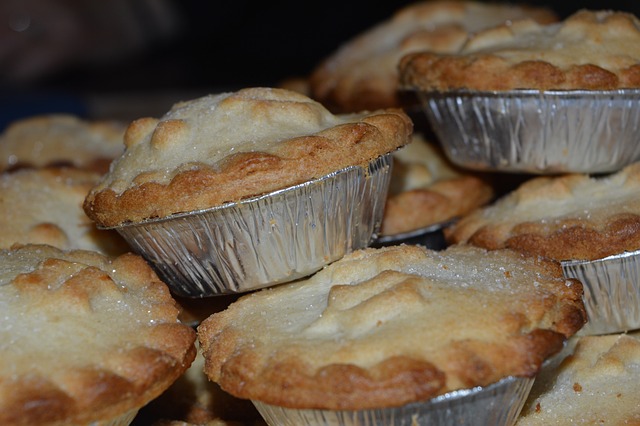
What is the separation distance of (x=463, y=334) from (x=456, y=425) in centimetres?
18

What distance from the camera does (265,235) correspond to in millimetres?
1776

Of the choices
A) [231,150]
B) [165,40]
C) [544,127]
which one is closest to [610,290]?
[544,127]

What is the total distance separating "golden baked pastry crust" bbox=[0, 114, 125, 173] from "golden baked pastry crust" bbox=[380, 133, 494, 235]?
3.48 ft

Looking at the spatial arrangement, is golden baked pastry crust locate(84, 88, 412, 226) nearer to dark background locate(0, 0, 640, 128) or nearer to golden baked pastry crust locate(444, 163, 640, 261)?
golden baked pastry crust locate(444, 163, 640, 261)

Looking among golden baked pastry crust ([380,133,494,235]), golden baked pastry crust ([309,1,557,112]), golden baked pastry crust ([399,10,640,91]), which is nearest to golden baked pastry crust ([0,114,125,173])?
golden baked pastry crust ([309,1,557,112])

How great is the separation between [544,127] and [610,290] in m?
0.47

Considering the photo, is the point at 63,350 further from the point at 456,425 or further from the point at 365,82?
the point at 365,82

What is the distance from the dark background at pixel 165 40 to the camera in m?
6.85

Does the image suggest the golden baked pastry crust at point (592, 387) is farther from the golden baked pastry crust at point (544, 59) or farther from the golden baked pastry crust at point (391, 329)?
the golden baked pastry crust at point (544, 59)

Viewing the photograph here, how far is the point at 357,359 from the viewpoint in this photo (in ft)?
4.70

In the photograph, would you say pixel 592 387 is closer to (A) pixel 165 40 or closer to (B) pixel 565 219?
(B) pixel 565 219

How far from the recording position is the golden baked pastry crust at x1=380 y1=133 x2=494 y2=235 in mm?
2395

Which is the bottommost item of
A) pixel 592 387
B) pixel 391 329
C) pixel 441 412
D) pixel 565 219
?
pixel 592 387

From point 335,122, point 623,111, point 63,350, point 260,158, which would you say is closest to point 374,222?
point 335,122
